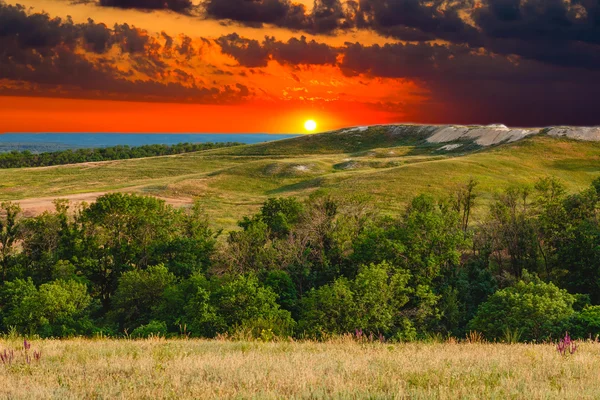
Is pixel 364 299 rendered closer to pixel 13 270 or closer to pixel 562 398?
pixel 562 398

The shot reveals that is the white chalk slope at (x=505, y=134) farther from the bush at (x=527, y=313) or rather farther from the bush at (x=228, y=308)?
the bush at (x=228, y=308)

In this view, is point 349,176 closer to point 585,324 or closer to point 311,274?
point 311,274

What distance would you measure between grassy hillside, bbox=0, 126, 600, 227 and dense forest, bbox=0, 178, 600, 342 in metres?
36.2

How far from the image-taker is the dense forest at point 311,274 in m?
37.2

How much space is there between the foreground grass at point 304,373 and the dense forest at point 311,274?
18953 mm

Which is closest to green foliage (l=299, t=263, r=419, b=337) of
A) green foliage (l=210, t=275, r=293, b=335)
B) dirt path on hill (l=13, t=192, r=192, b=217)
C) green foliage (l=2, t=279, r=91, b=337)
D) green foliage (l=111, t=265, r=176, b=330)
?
green foliage (l=210, t=275, r=293, b=335)

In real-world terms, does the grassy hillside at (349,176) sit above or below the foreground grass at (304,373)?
below

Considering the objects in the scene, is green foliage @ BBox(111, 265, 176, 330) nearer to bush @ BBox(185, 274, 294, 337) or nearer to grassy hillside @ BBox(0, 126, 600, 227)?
bush @ BBox(185, 274, 294, 337)

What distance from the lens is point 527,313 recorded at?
3569 centimetres

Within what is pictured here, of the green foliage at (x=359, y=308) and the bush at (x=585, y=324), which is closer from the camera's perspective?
the bush at (x=585, y=324)

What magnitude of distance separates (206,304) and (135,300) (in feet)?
39.0

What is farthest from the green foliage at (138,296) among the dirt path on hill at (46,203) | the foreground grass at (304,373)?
the dirt path on hill at (46,203)

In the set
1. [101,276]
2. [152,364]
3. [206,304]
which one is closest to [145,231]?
[101,276]

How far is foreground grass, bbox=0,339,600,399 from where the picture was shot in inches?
392
